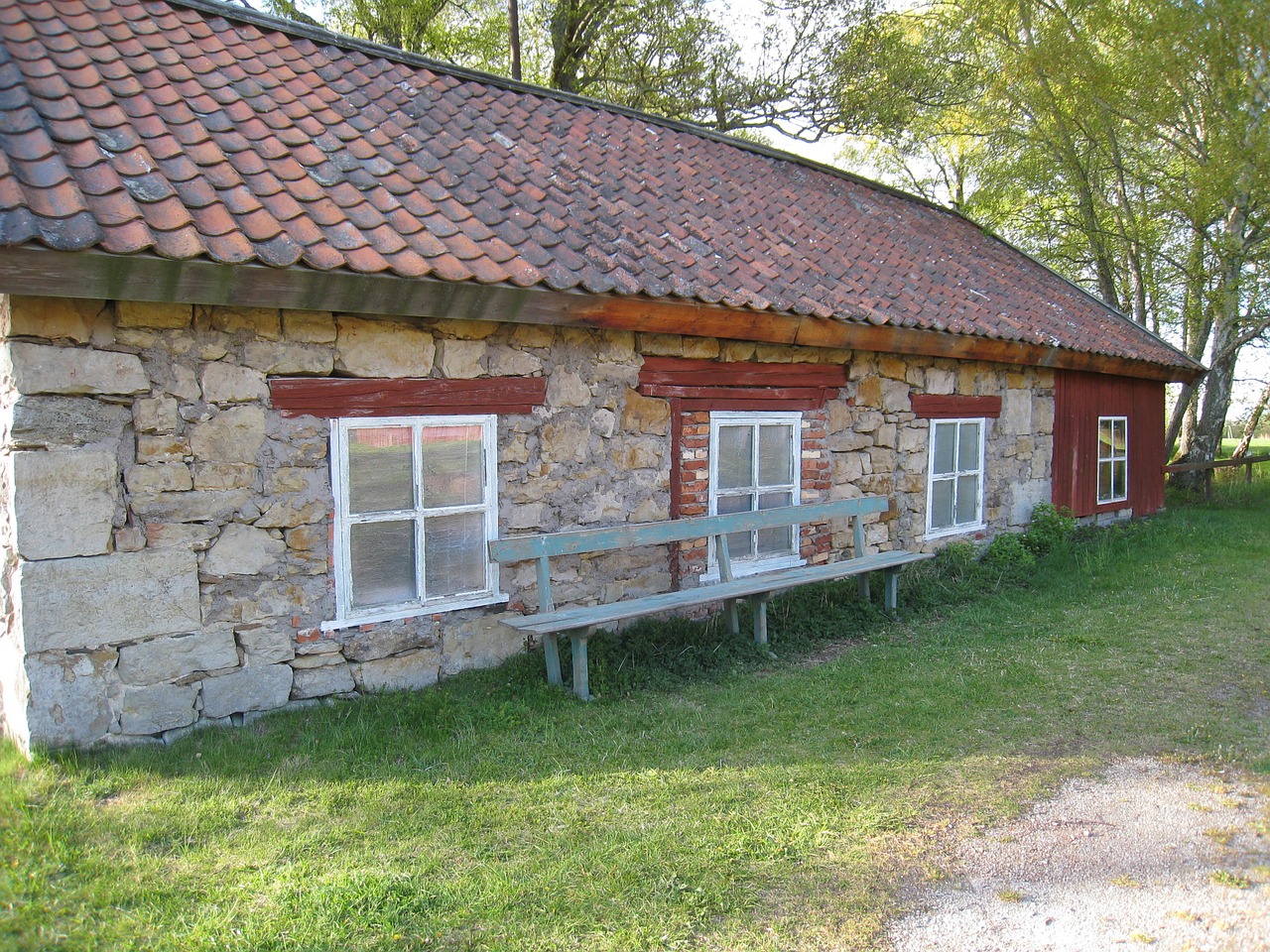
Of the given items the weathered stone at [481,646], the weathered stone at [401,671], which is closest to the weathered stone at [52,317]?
the weathered stone at [401,671]

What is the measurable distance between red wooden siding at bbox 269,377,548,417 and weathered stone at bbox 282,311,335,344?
0.68 feet

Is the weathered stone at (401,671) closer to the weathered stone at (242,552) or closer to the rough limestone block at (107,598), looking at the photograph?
the weathered stone at (242,552)

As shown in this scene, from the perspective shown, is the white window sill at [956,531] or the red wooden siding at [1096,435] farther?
the red wooden siding at [1096,435]

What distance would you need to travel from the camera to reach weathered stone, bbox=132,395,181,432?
4.19 meters

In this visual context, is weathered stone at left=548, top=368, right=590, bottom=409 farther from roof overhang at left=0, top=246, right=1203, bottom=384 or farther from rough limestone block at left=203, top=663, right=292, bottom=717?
rough limestone block at left=203, top=663, right=292, bottom=717

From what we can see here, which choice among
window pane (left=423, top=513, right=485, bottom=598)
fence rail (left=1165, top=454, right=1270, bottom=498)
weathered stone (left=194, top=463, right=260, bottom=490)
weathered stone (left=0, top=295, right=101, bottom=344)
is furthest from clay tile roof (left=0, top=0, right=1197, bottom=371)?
fence rail (left=1165, top=454, right=1270, bottom=498)

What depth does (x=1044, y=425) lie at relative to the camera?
9.58 meters

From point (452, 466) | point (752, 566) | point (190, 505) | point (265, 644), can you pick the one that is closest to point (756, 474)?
point (752, 566)

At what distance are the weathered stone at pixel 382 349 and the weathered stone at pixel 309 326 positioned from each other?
0.14 feet

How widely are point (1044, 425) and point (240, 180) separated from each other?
8298 mm

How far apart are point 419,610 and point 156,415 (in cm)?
173

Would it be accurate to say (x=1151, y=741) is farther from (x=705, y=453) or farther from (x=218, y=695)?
(x=218, y=695)

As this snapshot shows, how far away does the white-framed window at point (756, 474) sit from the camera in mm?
6555

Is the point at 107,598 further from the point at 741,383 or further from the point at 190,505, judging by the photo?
the point at 741,383
